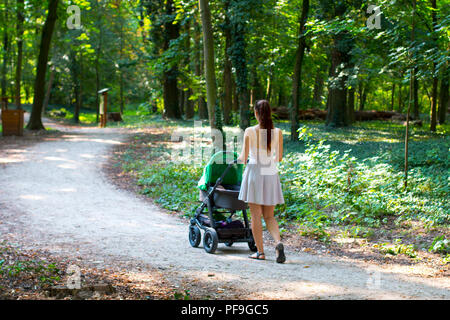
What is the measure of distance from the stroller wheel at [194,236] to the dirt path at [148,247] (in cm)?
11

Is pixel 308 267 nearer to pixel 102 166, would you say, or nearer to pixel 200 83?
pixel 102 166

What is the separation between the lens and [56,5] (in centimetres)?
2192

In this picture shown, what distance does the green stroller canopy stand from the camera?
6617 millimetres

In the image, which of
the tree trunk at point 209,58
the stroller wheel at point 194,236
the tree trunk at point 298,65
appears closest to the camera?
the stroller wheel at point 194,236

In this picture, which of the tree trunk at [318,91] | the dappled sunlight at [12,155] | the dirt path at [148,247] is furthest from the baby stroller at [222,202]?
the tree trunk at [318,91]

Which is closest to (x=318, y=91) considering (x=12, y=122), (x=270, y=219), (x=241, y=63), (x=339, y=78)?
(x=339, y=78)

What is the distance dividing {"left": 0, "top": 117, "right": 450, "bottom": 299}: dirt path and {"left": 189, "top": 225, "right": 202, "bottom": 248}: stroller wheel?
0.36 ft

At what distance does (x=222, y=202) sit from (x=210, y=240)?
24.8 inches

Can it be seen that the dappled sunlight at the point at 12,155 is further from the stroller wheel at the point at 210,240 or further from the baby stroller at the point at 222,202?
the stroller wheel at the point at 210,240

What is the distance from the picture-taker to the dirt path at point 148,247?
4.74m

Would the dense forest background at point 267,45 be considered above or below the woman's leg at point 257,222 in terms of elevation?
above

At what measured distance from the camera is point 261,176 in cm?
589
